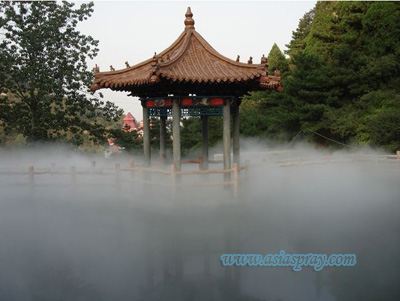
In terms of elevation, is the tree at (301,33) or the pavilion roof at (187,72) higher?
the tree at (301,33)

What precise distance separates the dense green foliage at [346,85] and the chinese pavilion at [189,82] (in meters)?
15.6

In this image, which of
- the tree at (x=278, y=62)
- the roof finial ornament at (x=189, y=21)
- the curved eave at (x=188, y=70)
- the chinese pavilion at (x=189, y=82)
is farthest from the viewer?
the tree at (x=278, y=62)

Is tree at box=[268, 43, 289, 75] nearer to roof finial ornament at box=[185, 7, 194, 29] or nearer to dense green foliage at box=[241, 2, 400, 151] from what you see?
dense green foliage at box=[241, 2, 400, 151]

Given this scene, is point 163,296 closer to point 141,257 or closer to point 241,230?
point 141,257

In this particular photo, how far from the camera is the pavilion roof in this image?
469 inches

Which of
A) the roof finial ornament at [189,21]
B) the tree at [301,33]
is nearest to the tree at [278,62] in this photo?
the tree at [301,33]

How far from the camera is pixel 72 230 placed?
1108cm

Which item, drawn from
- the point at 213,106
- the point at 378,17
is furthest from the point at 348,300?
the point at 378,17

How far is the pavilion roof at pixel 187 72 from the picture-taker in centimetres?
1191

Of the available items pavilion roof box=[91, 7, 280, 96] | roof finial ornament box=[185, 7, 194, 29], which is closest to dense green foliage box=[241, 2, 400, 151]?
pavilion roof box=[91, 7, 280, 96]

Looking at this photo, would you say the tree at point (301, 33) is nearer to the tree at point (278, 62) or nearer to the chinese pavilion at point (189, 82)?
the tree at point (278, 62)

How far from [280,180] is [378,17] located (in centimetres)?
2065

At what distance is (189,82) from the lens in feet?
39.6

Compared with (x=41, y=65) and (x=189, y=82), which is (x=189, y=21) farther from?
(x=41, y=65)
